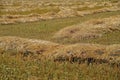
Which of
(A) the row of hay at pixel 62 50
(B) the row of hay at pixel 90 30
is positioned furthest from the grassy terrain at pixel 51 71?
(B) the row of hay at pixel 90 30

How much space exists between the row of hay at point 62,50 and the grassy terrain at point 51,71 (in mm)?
1058

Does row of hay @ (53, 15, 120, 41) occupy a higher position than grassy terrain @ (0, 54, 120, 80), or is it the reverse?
grassy terrain @ (0, 54, 120, 80)

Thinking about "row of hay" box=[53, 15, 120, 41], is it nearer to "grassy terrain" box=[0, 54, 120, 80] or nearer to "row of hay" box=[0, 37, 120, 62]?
"row of hay" box=[0, 37, 120, 62]

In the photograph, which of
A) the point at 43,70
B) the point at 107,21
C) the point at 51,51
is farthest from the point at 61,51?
the point at 107,21

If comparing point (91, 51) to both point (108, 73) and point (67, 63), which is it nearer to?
point (67, 63)

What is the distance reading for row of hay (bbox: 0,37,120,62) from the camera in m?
15.8

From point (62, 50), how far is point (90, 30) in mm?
9840

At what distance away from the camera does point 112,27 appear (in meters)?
27.0

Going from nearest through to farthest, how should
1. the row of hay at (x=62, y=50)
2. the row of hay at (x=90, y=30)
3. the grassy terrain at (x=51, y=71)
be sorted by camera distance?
1. the grassy terrain at (x=51, y=71)
2. the row of hay at (x=62, y=50)
3. the row of hay at (x=90, y=30)

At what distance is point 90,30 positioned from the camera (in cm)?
2648

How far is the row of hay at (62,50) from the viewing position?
1584cm

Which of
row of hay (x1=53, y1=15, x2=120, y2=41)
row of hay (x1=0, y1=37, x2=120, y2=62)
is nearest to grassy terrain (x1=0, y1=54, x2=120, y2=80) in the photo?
row of hay (x1=0, y1=37, x2=120, y2=62)

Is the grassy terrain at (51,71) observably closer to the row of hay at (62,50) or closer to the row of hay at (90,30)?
the row of hay at (62,50)

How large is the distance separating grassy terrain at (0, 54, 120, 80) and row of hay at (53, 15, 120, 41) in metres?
10.1
